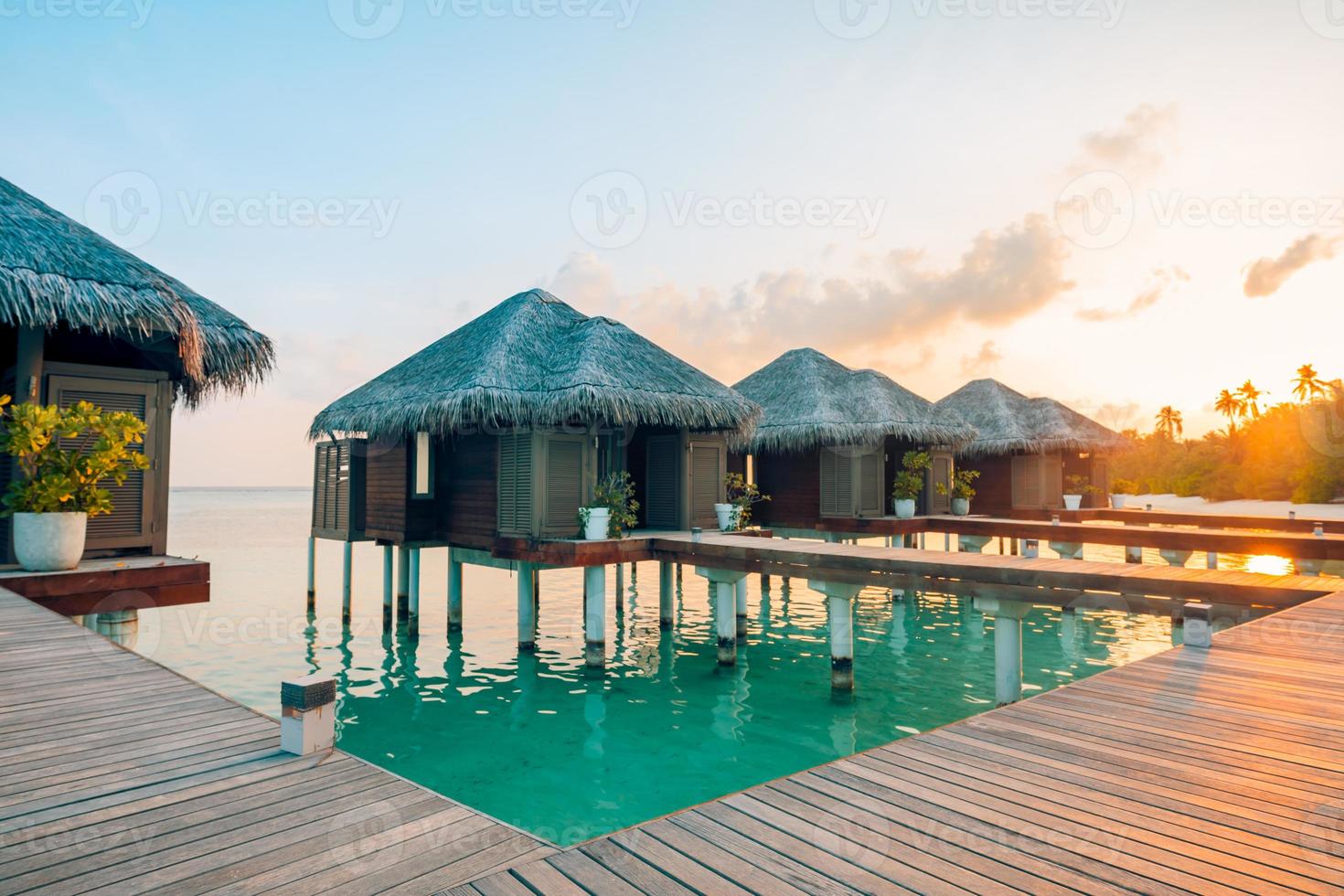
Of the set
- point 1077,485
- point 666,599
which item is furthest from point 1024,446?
point 666,599

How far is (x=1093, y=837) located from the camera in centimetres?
247

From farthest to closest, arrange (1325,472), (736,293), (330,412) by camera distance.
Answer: (1325,472)
(736,293)
(330,412)

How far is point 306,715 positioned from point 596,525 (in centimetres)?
755

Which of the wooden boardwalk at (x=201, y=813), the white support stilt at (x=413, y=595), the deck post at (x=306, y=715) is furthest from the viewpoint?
the white support stilt at (x=413, y=595)

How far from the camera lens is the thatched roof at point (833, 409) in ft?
53.4

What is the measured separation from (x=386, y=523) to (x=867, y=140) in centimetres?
1043

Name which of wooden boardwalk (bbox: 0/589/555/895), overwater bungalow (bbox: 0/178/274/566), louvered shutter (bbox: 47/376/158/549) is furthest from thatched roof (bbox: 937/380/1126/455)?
wooden boardwalk (bbox: 0/589/555/895)

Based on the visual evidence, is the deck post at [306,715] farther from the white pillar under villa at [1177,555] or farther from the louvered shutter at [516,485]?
the white pillar under villa at [1177,555]

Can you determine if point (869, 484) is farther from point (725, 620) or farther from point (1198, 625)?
point (1198, 625)

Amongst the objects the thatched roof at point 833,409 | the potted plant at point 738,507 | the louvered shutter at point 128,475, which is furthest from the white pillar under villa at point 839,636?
the louvered shutter at point 128,475

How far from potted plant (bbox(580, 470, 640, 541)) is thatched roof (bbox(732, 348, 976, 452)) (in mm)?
6179

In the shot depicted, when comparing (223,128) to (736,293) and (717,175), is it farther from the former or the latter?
(736,293)

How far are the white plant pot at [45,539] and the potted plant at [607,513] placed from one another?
230 inches

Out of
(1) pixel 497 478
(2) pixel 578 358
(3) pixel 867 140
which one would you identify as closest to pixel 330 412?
(1) pixel 497 478
